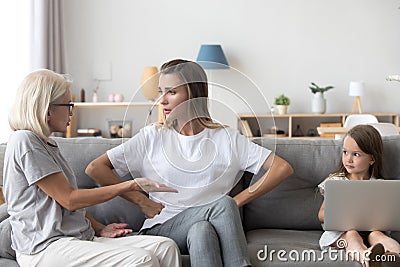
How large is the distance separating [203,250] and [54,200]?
→ 54cm

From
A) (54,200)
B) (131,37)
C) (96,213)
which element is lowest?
(96,213)

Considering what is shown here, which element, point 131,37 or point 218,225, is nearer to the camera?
point 218,225

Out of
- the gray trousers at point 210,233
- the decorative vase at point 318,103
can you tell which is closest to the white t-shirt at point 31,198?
the gray trousers at point 210,233

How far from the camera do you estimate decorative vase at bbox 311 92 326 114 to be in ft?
20.7

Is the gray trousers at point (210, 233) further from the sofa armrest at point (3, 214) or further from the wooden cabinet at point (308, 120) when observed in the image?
the wooden cabinet at point (308, 120)

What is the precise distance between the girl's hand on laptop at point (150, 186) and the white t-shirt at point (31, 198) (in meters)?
0.27

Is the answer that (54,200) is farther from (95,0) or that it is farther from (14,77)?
(95,0)

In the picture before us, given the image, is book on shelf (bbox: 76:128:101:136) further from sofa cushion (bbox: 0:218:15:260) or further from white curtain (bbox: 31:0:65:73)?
sofa cushion (bbox: 0:218:15:260)

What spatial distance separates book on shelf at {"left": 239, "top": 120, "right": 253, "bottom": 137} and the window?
297 centimetres

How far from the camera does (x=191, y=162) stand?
2.50m

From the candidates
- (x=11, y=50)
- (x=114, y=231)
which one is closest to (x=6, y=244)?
(x=114, y=231)

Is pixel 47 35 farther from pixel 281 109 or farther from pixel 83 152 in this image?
pixel 83 152

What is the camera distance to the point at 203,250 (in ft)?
7.56

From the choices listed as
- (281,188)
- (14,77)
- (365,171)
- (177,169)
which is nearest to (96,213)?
(177,169)
